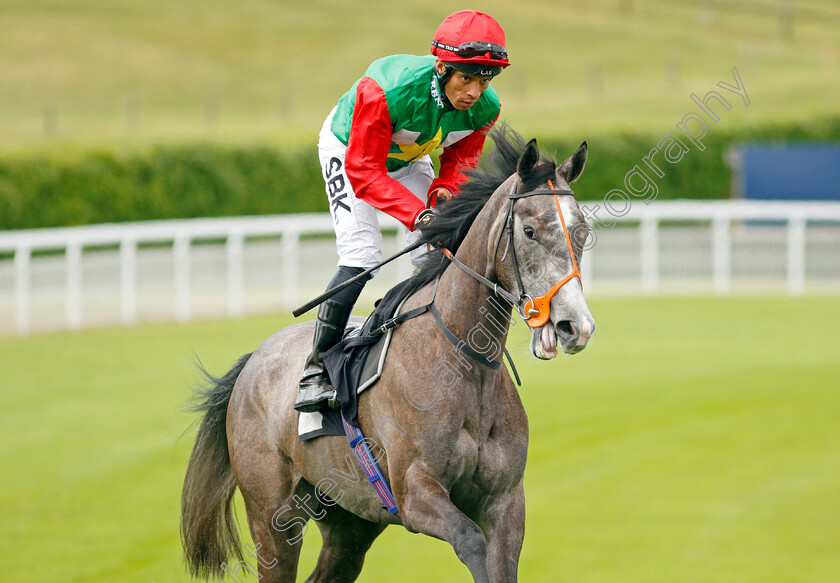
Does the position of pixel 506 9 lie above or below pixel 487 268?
above

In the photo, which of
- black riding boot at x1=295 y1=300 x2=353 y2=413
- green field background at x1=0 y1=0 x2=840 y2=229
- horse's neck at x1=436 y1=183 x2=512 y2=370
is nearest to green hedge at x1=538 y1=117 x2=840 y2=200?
green field background at x1=0 y1=0 x2=840 y2=229

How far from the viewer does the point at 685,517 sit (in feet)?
22.8

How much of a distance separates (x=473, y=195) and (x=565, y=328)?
0.72 metres

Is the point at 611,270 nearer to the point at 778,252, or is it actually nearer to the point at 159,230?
the point at 778,252

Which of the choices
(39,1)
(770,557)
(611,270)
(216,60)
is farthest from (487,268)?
(39,1)

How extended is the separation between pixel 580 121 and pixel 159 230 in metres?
22.3

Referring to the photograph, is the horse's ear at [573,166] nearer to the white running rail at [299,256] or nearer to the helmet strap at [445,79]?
the helmet strap at [445,79]

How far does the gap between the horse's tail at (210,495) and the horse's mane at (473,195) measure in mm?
1618

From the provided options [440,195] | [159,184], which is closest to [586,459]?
[440,195]

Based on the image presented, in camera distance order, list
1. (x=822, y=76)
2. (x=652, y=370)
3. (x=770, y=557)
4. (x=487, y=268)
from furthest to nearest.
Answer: (x=822, y=76) → (x=652, y=370) → (x=770, y=557) → (x=487, y=268)

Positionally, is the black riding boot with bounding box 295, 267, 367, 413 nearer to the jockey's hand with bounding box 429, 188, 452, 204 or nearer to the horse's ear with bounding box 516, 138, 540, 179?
the jockey's hand with bounding box 429, 188, 452, 204

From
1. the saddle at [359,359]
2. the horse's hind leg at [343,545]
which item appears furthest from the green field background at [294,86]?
the saddle at [359,359]

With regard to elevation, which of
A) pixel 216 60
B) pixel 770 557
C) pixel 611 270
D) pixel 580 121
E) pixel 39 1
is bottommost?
pixel 770 557

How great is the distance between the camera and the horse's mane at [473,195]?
3.54 meters
